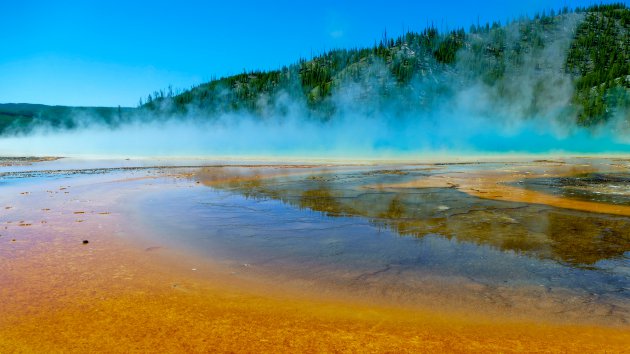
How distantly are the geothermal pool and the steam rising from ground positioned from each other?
54.6 meters

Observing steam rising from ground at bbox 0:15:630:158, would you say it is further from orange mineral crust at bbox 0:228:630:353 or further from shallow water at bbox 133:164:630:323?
orange mineral crust at bbox 0:228:630:353

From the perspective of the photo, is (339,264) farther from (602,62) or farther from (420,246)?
(602,62)

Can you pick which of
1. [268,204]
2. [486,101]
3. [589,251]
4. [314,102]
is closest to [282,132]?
[314,102]

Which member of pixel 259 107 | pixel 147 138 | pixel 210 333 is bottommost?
pixel 210 333

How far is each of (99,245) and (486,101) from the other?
106362 mm

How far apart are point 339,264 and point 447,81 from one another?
11186 cm

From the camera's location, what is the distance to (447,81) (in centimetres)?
10906

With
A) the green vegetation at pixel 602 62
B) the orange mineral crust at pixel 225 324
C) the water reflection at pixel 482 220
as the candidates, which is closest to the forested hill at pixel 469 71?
the green vegetation at pixel 602 62

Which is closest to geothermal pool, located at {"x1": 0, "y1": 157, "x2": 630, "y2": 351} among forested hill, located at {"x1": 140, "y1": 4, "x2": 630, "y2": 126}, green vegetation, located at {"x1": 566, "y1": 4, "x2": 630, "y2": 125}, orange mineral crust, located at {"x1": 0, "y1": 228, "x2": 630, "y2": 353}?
orange mineral crust, located at {"x1": 0, "y1": 228, "x2": 630, "y2": 353}

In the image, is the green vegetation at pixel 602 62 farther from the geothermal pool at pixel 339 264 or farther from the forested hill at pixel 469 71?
the geothermal pool at pixel 339 264

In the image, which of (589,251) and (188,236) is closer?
(589,251)

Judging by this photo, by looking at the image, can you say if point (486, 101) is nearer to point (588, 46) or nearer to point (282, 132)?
point (588, 46)

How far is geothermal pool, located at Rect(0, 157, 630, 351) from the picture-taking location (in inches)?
157

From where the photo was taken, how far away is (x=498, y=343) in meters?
3.57
